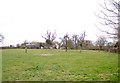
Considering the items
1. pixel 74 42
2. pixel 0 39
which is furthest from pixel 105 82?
pixel 74 42

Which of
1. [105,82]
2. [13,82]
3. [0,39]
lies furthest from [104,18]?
[0,39]

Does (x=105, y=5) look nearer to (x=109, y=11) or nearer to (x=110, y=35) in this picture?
(x=109, y=11)

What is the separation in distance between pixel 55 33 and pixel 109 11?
7330 centimetres

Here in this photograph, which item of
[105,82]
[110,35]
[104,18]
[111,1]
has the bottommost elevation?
[105,82]

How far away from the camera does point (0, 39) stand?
2165 inches

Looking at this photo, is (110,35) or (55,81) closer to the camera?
(55,81)

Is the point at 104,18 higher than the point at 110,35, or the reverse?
the point at 104,18

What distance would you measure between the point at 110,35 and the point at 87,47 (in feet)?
242

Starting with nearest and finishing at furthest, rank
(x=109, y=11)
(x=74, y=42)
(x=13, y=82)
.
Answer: (x=13, y=82) → (x=109, y=11) → (x=74, y=42)

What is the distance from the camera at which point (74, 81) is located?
1013 centimetres

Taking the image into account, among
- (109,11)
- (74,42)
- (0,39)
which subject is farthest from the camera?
(74,42)

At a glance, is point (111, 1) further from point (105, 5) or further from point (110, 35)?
point (110, 35)

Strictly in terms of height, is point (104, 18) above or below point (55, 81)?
above

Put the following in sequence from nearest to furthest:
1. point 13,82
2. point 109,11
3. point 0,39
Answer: point 13,82
point 109,11
point 0,39
